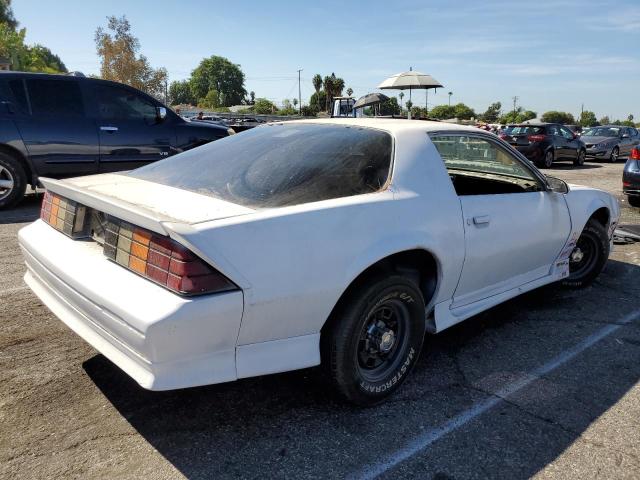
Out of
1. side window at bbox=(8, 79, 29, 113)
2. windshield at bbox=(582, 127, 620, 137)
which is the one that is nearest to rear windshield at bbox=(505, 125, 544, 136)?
windshield at bbox=(582, 127, 620, 137)

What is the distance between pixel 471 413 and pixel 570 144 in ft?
55.3

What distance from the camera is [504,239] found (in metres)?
3.30

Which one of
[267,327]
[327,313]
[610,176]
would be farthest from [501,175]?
[610,176]

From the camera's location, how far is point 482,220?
3125mm

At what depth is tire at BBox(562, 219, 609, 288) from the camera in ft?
14.8

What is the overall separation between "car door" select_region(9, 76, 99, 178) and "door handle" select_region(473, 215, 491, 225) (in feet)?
19.0

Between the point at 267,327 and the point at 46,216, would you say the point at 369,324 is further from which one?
the point at 46,216

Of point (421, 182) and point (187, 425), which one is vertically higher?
point (421, 182)

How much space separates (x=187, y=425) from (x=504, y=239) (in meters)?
2.15

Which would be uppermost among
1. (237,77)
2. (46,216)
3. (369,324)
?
(237,77)

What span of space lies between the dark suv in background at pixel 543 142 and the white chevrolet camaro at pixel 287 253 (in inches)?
547

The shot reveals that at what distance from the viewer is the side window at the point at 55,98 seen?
6830mm

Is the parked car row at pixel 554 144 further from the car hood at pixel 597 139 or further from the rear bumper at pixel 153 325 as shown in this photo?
the rear bumper at pixel 153 325

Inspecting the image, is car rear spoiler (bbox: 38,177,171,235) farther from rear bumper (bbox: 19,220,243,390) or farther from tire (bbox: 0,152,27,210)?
tire (bbox: 0,152,27,210)
